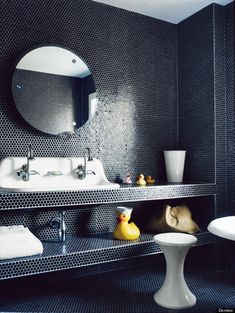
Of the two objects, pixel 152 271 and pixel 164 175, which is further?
pixel 164 175

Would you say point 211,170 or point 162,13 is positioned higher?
point 162,13

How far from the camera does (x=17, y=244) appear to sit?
2.24m

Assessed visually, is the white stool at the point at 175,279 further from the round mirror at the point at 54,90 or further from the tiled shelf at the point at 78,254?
the round mirror at the point at 54,90

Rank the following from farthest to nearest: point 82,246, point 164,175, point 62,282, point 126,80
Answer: point 164,175
point 126,80
point 62,282
point 82,246

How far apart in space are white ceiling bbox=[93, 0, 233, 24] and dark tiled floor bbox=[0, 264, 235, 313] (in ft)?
8.87

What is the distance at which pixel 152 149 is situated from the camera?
3.54 m

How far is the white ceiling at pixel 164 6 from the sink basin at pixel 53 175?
166 cm

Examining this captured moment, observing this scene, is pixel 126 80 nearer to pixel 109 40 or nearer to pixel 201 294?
pixel 109 40

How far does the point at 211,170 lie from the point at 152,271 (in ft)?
3.84

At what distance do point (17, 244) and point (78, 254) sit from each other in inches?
17.7

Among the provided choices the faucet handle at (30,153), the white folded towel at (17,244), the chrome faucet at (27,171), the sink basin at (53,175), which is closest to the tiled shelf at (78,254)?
the white folded towel at (17,244)

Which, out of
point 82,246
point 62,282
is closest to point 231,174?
point 82,246

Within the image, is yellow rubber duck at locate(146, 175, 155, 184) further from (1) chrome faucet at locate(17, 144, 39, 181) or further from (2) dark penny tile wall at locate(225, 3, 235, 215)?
(1) chrome faucet at locate(17, 144, 39, 181)

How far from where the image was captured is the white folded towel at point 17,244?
2.20 meters
